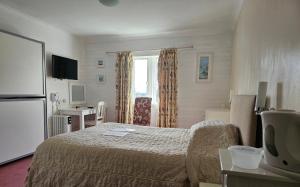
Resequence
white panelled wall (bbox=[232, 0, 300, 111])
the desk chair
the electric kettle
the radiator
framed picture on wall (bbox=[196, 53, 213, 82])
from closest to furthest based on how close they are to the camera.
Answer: the electric kettle, white panelled wall (bbox=[232, 0, 300, 111]), the radiator, framed picture on wall (bbox=[196, 53, 213, 82]), the desk chair

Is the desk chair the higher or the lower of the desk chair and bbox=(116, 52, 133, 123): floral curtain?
→ the lower

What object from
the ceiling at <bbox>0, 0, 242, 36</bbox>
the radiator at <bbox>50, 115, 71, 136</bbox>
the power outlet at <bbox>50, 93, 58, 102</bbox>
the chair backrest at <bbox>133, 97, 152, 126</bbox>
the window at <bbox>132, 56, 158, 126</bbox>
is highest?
the ceiling at <bbox>0, 0, 242, 36</bbox>

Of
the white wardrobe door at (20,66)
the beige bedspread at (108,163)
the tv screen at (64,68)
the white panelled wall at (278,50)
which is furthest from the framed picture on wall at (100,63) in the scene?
the white panelled wall at (278,50)

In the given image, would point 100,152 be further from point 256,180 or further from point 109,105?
point 109,105

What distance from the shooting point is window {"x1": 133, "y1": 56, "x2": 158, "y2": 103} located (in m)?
4.63

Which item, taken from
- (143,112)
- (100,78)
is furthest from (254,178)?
(100,78)

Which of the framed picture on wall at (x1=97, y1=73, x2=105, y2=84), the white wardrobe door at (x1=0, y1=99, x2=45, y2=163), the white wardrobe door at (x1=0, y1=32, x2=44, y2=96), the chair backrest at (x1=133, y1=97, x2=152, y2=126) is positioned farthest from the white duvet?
the framed picture on wall at (x1=97, y1=73, x2=105, y2=84)

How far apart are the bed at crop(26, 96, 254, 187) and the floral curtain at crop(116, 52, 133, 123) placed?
94.1 inches

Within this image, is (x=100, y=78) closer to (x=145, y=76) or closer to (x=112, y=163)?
(x=145, y=76)

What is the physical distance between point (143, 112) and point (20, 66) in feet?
7.63

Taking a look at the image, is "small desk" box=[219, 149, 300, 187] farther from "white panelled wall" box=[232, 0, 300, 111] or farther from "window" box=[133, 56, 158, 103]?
"window" box=[133, 56, 158, 103]

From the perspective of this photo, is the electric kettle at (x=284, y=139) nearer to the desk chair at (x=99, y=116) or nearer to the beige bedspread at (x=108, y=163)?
the beige bedspread at (x=108, y=163)

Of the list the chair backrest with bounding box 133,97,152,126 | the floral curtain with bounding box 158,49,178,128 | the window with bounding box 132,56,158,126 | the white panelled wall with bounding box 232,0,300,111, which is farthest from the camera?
the window with bounding box 132,56,158,126

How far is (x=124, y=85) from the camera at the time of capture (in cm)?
469
